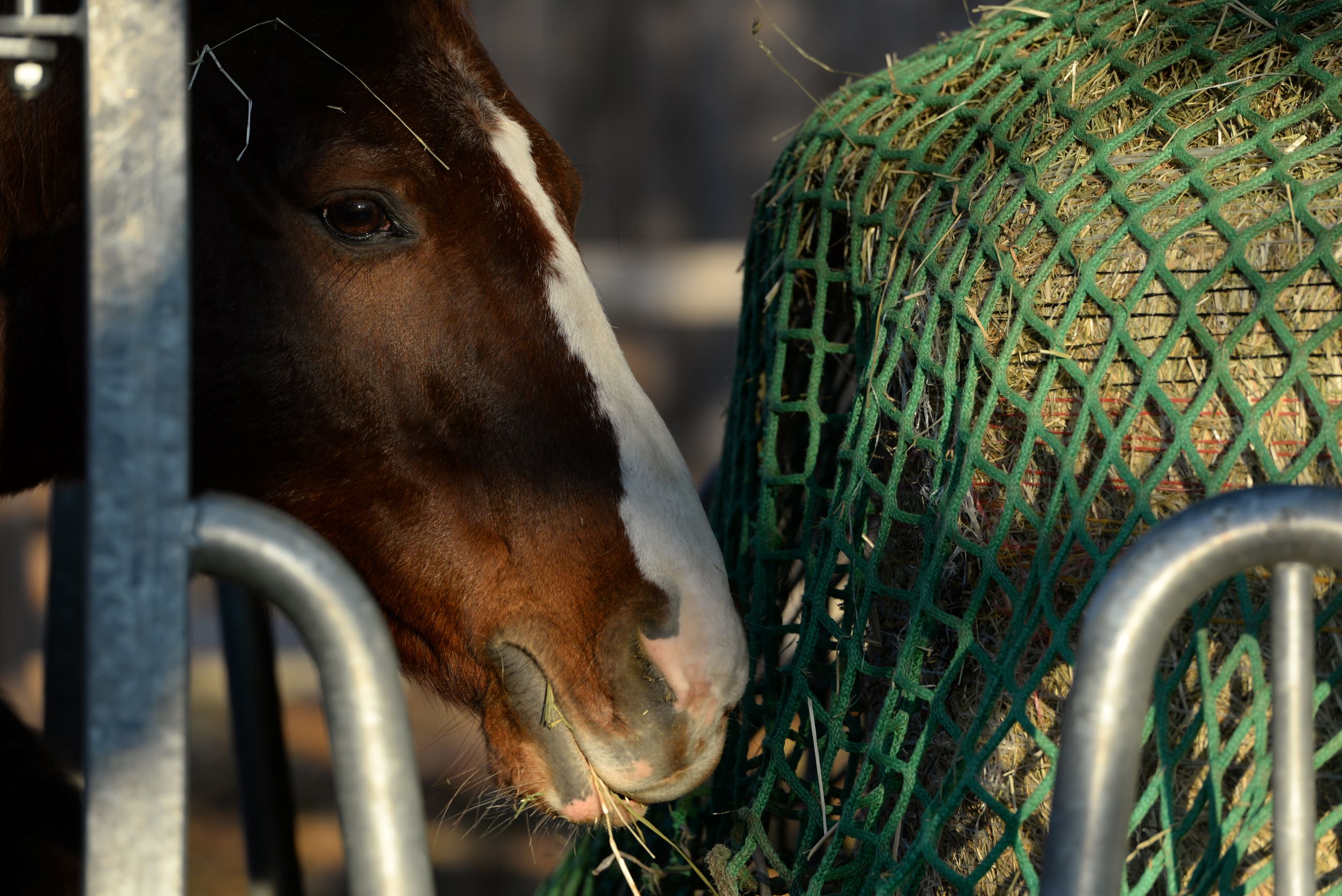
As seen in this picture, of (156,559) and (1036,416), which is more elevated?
(1036,416)

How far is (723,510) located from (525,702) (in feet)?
1.92

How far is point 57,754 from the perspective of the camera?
6.15 ft

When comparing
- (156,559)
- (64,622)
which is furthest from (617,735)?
(64,622)

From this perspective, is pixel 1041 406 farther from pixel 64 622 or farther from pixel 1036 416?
pixel 64 622

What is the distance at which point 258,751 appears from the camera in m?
2.21

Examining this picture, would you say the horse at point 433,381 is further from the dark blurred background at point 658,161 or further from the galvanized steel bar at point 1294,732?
the dark blurred background at point 658,161

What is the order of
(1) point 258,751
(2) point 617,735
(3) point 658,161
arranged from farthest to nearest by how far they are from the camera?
(3) point 658,161 < (1) point 258,751 < (2) point 617,735

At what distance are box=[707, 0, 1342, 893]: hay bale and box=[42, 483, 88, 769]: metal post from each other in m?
1.46

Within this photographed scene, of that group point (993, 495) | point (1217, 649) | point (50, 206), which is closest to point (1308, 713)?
point (1217, 649)

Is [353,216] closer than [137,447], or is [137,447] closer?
[137,447]

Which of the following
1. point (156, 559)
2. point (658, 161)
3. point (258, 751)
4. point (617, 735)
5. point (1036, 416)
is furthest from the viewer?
point (658, 161)

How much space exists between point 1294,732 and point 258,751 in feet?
6.65

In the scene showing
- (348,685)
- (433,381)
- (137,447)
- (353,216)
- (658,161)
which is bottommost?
(348,685)

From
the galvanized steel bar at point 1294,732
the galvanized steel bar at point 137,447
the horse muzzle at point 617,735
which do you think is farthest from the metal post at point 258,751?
the galvanized steel bar at point 1294,732
